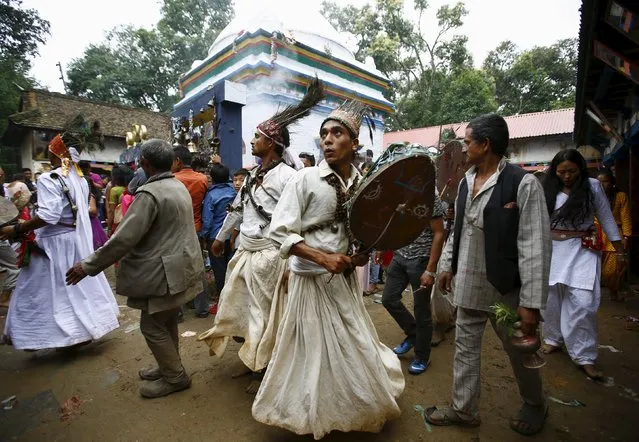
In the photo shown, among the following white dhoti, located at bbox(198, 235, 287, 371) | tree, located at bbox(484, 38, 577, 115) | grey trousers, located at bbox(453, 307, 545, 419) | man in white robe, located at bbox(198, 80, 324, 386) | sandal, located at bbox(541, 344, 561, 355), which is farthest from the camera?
tree, located at bbox(484, 38, 577, 115)

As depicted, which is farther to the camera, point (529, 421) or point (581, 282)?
point (581, 282)

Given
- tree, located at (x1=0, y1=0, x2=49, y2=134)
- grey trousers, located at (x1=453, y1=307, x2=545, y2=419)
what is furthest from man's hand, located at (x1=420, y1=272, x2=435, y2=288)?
tree, located at (x1=0, y1=0, x2=49, y2=134)

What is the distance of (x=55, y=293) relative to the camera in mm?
3576

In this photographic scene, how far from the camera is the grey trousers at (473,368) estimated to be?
229 centimetres

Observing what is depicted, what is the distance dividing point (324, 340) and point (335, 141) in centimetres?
120

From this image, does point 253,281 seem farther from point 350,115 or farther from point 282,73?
point 282,73

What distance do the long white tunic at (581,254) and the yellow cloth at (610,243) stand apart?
141cm

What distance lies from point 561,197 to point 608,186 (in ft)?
8.56

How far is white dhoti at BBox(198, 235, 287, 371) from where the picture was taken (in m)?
2.68

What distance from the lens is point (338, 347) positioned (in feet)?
7.07

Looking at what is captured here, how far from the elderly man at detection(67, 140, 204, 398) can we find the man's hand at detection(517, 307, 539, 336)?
7.69 feet

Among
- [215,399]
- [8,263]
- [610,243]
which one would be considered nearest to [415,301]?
[215,399]

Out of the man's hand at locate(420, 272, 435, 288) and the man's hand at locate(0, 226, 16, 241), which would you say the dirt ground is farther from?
the man's hand at locate(0, 226, 16, 241)

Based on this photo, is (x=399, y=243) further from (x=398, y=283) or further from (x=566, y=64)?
(x=566, y=64)
